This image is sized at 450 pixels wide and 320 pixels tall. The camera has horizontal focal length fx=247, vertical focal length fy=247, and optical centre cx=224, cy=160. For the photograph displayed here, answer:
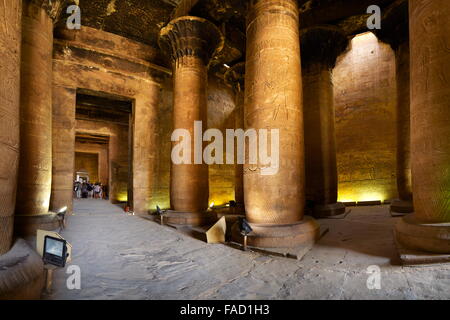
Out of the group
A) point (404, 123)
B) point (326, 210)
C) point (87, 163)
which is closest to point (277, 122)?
point (326, 210)

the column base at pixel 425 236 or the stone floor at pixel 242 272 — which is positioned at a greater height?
the column base at pixel 425 236

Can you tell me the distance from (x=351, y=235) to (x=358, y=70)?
10.4 metres

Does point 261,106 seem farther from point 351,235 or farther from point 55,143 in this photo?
point 55,143

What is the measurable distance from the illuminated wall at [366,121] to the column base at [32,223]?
37.6 ft

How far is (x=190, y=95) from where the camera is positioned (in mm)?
7918

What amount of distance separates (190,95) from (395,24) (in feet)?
22.1

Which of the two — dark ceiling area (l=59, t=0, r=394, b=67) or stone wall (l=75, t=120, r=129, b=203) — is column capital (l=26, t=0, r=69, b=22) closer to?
dark ceiling area (l=59, t=0, r=394, b=67)

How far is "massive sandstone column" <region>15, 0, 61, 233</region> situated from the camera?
5719 millimetres

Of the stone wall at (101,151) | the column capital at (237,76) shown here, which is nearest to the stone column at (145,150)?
the column capital at (237,76)

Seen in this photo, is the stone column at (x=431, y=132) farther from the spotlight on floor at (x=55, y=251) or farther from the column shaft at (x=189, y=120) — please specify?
the column shaft at (x=189, y=120)

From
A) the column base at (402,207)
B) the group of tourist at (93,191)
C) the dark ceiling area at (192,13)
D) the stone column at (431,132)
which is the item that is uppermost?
the dark ceiling area at (192,13)

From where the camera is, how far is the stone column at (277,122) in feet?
15.1

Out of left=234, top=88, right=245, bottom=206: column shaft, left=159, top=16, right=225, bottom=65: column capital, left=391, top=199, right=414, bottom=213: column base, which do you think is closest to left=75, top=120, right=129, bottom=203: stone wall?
left=234, top=88, right=245, bottom=206: column shaft

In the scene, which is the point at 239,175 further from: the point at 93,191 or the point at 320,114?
the point at 93,191
